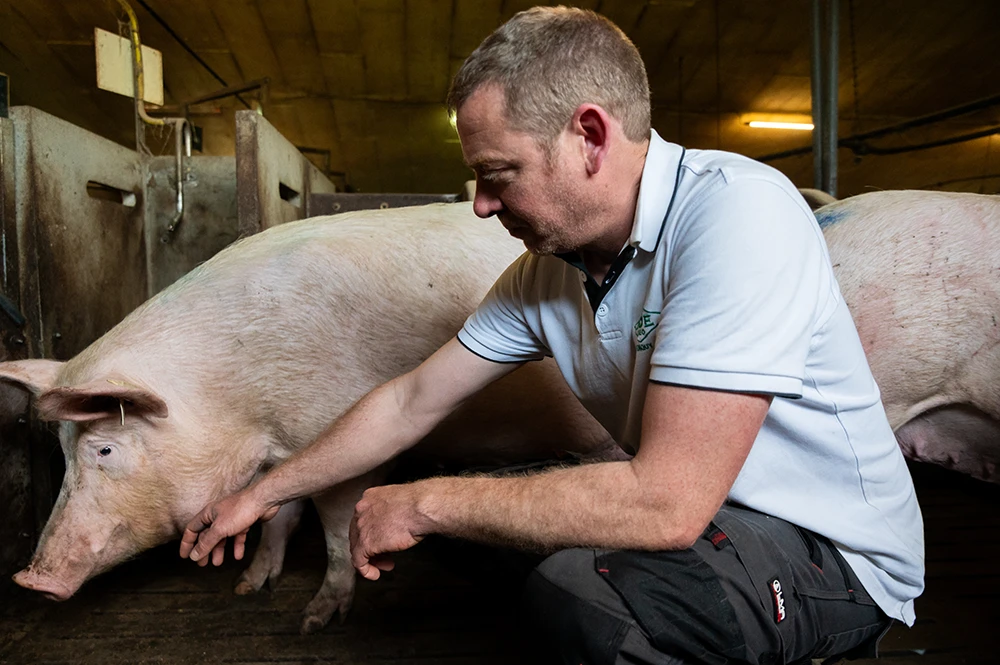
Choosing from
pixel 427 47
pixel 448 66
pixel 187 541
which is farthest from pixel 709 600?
pixel 448 66

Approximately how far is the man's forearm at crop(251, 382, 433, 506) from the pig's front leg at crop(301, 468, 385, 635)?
0.78 metres

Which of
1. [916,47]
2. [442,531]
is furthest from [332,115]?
[442,531]

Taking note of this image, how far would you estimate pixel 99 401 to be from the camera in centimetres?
232

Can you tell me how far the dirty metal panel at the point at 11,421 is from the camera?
2.96 m

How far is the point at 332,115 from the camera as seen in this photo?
10.9m

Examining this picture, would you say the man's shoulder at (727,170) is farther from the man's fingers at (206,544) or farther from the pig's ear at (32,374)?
the pig's ear at (32,374)

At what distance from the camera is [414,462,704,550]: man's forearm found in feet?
4.05

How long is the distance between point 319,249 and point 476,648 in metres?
1.56

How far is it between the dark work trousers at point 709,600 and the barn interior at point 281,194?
519 millimetres

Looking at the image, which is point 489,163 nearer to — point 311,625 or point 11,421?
point 311,625

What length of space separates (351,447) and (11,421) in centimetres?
201

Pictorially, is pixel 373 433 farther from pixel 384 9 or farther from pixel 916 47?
pixel 916 47

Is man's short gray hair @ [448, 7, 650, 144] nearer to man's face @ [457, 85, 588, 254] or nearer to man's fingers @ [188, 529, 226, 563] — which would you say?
man's face @ [457, 85, 588, 254]

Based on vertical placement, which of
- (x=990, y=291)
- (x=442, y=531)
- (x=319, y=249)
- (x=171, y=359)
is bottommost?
(x=442, y=531)
